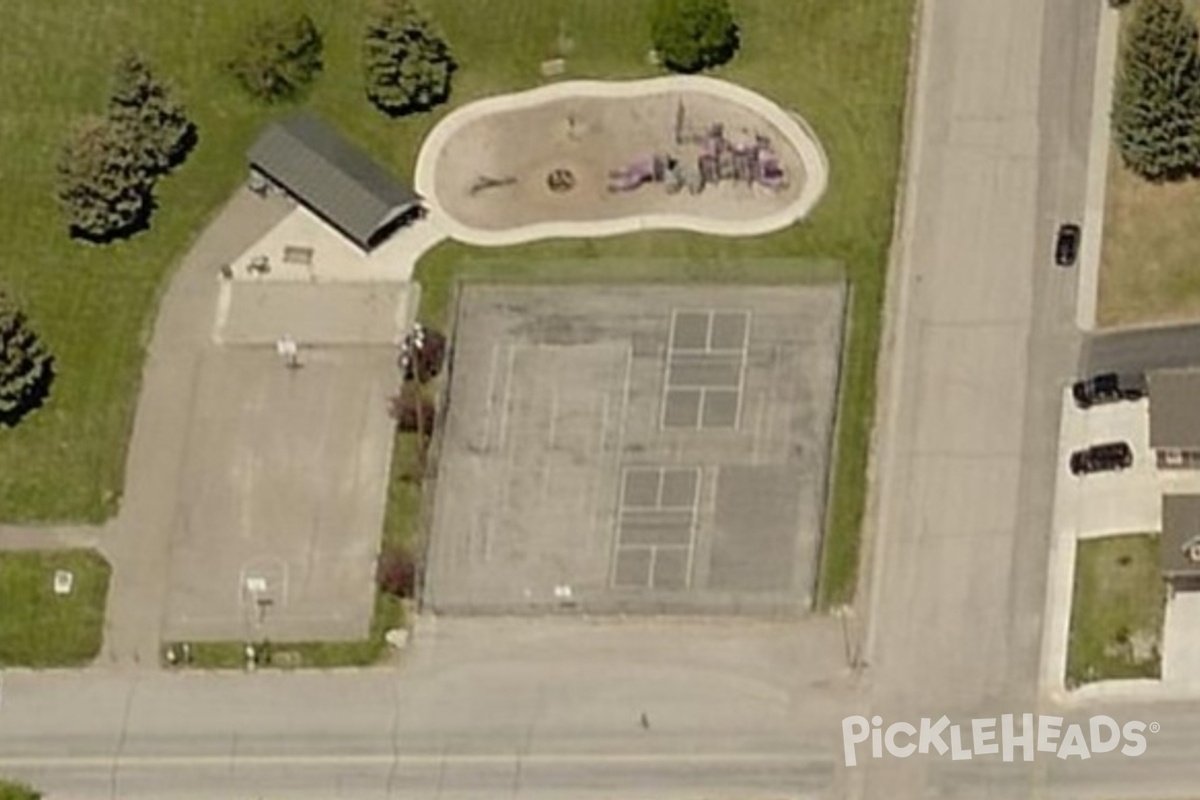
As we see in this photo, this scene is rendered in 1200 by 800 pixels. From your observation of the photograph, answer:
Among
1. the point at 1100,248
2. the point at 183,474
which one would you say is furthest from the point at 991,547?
the point at 183,474

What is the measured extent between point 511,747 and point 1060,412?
27079mm

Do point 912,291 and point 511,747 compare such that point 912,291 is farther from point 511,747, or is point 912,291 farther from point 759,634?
point 511,747

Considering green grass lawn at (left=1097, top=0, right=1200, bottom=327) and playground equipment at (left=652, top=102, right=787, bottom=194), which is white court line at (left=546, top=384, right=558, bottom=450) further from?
green grass lawn at (left=1097, top=0, right=1200, bottom=327)

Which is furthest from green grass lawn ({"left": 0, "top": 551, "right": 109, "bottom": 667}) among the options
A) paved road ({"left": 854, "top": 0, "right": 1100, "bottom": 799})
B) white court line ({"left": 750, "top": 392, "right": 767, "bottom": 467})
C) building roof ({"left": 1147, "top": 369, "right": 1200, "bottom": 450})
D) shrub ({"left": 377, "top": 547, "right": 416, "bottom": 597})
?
building roof ({"left": 1147, "top": 369, "right": 1200, "bottom": 450})

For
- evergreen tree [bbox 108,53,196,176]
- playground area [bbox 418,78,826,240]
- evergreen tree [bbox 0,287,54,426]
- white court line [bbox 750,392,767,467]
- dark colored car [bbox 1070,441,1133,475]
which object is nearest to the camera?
dark colored car [bbox 1070,441,1133,475]

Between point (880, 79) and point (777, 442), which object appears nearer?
point (777, 442)

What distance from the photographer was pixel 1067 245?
414ft

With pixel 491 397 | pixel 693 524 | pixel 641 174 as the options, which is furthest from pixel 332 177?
pixel 693 524

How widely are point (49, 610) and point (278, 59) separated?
2817cm

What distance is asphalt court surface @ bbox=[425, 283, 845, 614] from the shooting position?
394 ft

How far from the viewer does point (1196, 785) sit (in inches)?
4437

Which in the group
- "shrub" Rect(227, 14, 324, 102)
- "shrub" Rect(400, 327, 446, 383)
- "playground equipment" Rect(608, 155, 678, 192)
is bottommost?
"shrub" Rect(400, 327, 446, 383)

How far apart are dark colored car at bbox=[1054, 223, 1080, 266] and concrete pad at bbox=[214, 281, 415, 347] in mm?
28309

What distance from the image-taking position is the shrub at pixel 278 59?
5226 inches
